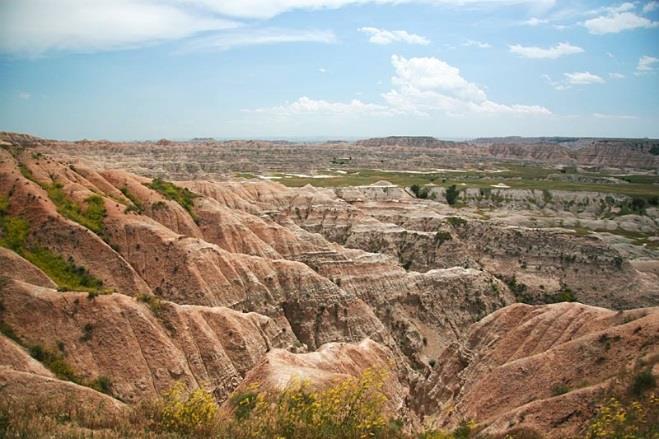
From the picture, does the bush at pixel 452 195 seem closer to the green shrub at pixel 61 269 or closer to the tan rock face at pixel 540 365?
the tan rock face at pixel 540 365

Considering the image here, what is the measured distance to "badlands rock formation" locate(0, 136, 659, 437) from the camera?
77.2 feet

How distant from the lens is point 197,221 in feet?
167

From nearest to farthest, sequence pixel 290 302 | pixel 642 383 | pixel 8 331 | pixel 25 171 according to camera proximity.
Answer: pixel 642 383 < pixel 8 331 < pixel 290 302 < pixel 25 171

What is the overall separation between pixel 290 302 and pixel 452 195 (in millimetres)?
84258

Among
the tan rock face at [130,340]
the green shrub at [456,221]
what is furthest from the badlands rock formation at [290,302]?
the green shrub at [456,221]

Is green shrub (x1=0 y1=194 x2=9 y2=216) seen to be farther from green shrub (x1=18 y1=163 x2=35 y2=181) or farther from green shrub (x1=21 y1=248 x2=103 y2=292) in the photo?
green shrub (x1=21 y1=248 x2=103 y2=292)

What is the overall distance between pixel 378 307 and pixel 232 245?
1423 centimetres

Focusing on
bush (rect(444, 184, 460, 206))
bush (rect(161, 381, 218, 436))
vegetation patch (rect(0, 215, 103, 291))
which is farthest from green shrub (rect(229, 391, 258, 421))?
bush (rect(444, 184, 460, 206))

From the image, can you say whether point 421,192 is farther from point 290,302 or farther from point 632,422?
point 632,422

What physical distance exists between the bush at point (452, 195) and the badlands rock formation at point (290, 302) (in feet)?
154

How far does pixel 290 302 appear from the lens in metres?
42.9

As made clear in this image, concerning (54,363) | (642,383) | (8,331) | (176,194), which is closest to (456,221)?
(176,194)

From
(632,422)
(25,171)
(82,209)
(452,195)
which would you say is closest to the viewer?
(632,422)

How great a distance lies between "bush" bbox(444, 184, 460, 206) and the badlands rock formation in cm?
4708
